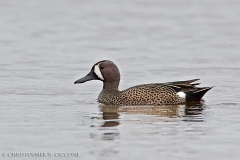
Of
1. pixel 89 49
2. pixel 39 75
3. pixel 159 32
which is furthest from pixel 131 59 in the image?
pixel 159 32

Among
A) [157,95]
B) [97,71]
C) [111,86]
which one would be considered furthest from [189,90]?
[97,71]

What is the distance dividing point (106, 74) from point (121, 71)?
278 cm

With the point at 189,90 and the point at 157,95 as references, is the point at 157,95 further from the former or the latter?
the point at 189,90

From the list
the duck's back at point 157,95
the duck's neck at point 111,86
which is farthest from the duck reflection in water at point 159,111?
the duck's neck at point 111,86

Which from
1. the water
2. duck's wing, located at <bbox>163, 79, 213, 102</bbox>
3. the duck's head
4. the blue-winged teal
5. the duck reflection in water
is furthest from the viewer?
the duck's head

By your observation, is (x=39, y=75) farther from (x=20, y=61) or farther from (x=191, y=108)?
(x=191, y=108)

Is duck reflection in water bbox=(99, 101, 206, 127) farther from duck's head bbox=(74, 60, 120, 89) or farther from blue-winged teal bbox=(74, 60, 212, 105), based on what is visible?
duck's head bbox=(74, 60, 120, 89)

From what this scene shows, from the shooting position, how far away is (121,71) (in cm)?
1566

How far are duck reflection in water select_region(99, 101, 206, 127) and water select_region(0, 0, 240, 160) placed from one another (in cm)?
1

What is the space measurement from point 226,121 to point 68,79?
463 cm

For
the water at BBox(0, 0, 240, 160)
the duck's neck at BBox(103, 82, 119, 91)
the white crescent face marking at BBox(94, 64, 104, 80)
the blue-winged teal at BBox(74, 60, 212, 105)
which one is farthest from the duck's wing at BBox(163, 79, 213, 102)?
the white crescent face marking at BBox(94, 64, 104, 80)

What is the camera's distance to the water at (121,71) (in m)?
9.31

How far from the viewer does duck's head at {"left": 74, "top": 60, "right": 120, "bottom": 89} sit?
42.2 feet

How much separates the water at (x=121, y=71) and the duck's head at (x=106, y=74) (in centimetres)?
34
